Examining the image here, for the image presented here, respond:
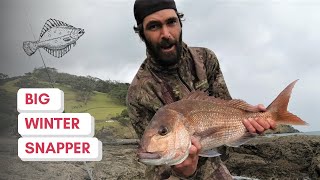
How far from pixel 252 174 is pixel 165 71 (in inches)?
442

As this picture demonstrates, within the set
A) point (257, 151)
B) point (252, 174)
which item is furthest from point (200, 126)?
point (257, 151)

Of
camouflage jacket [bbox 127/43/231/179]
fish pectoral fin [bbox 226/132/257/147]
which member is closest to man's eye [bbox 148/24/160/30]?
camouflage jacket [bbox 127/43/231/179]

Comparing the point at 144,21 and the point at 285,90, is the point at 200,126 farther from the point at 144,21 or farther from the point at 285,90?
the point at 144,21

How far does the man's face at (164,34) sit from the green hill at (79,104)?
29.4 ft

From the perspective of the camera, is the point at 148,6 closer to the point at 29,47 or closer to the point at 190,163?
the point at 190,163

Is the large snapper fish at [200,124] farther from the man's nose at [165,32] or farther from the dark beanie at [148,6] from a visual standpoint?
the dark beanie at [148,6]

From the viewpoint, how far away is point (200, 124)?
182 inches

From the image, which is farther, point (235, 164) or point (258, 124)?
point (235, 164)

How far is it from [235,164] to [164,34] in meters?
12.0

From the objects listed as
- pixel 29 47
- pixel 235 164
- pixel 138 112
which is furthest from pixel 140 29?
pixel 235 164

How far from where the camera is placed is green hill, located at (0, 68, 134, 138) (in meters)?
15.5

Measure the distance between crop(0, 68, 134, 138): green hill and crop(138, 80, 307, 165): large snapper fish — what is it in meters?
10.1

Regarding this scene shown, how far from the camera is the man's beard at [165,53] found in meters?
5.89

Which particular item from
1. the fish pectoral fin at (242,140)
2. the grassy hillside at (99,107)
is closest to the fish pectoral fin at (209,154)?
the fish pectoral fin at (242,140)
